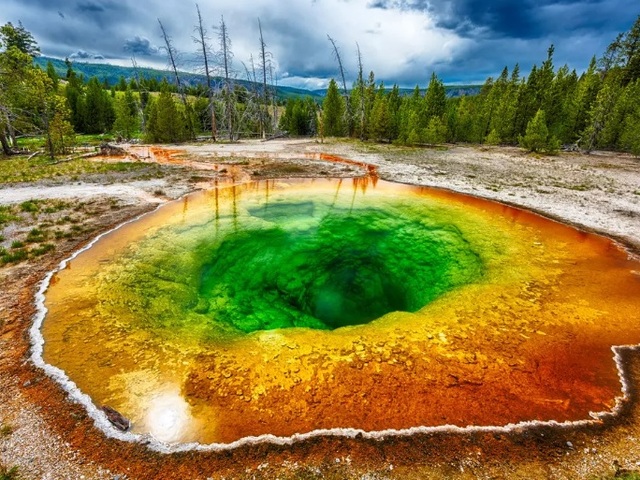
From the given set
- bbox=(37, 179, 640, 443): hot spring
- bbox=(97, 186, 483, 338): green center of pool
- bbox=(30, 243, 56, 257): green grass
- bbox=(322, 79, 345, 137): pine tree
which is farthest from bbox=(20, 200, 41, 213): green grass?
bbox=(322, 79, 345, 137): pine tree

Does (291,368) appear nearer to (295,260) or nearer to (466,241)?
(295,260)

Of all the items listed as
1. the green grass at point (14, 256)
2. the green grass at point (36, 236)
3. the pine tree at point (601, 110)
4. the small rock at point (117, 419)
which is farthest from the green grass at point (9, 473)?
the pine tree at point (601, 110)

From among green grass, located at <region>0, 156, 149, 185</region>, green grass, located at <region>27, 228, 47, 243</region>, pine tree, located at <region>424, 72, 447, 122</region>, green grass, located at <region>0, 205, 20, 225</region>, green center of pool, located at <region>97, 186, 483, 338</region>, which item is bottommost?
green center of pool, located at <region>97, 186, 483, 338</region>

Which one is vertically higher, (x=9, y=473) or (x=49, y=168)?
(x=49, y=168)

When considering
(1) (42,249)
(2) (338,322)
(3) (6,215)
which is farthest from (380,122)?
(1) (42,249)

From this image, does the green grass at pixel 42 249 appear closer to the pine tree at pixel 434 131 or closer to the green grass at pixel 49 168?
the green grass at pixel 49 168

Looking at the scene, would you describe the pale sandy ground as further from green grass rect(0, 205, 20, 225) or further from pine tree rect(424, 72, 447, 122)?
pine tree rect(424, 72, 447, 122)

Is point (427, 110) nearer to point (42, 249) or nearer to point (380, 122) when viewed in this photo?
point (380, 122)
